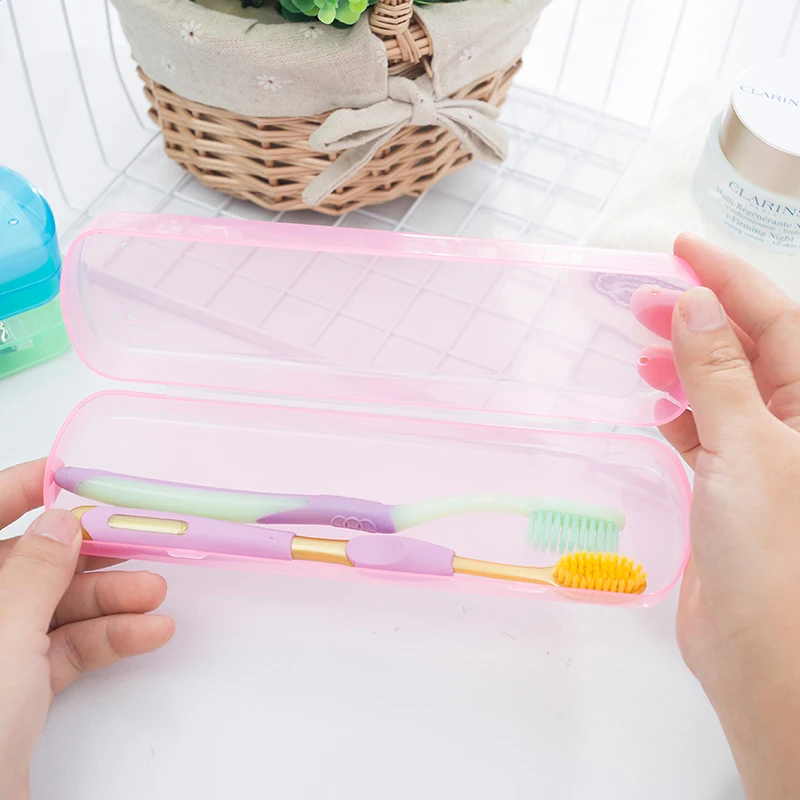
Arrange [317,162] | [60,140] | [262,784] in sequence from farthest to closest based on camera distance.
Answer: [60,140] < [317,162] < [262,784]

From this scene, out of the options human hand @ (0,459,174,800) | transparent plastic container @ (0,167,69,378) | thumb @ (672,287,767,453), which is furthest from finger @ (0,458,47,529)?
thumb @ (672,287,767,453)

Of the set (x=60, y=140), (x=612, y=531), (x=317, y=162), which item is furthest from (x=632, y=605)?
(x=60, y=140)

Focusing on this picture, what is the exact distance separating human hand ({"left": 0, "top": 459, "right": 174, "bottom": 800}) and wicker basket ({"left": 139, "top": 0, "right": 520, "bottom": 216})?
0.27 meters

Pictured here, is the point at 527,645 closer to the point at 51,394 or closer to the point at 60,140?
the point at 51,394

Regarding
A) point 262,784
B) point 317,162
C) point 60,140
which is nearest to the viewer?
point 262,784

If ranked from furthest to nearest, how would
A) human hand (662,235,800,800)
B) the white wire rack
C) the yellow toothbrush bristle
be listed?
the white wire rack
the yellow toothbrush bristle
human hand (662,235,800,800)

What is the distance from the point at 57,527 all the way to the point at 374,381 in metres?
0.24

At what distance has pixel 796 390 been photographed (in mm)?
527

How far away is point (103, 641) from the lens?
0.54 m

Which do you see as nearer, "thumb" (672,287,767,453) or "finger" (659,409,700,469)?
"thumb" (672,287,767,453)

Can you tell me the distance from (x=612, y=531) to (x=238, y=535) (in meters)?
0.23

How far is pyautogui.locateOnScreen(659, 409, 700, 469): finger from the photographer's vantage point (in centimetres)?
62

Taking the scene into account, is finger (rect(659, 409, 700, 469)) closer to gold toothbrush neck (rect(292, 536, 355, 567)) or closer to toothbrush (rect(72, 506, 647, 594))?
toothbrush (rect(72, 506, 647, 594))

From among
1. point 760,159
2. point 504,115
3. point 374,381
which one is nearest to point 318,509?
point 374,381
